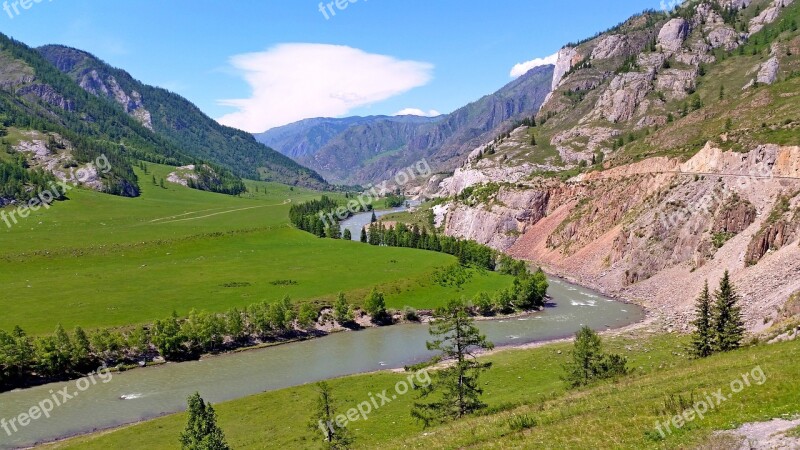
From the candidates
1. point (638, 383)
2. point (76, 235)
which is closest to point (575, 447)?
point (638, 383)

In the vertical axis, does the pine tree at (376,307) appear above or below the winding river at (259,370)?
above

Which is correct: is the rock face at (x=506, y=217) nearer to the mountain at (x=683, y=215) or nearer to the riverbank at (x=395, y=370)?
the mountain at (x=683, y=215)

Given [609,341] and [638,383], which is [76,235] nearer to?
[609,341]

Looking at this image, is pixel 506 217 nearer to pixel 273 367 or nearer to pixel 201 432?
pixel 273 367

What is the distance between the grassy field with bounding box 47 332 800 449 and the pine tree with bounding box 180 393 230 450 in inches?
424

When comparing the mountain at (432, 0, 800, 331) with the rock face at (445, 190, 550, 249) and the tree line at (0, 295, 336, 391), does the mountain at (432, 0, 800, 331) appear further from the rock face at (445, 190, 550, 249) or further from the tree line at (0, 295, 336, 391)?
the tree line at (0, 295, 336, 391)

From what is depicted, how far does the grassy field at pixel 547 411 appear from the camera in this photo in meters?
21.1

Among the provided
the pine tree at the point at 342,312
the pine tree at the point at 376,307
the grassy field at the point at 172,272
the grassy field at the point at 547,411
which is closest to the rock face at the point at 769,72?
the grassy field at the point at 172,272

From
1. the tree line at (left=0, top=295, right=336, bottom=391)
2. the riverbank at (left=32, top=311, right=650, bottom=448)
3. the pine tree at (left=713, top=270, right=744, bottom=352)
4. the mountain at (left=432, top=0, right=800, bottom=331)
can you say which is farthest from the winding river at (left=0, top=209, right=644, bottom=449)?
the pine tree at (left=713, top=270, right=744, bottom=352)

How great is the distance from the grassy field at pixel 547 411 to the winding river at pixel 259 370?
5.53m

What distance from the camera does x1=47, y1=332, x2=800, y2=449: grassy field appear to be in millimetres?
21062

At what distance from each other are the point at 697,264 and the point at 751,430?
302 feet

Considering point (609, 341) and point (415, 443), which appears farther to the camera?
point (609, 341)

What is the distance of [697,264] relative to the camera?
321ft
